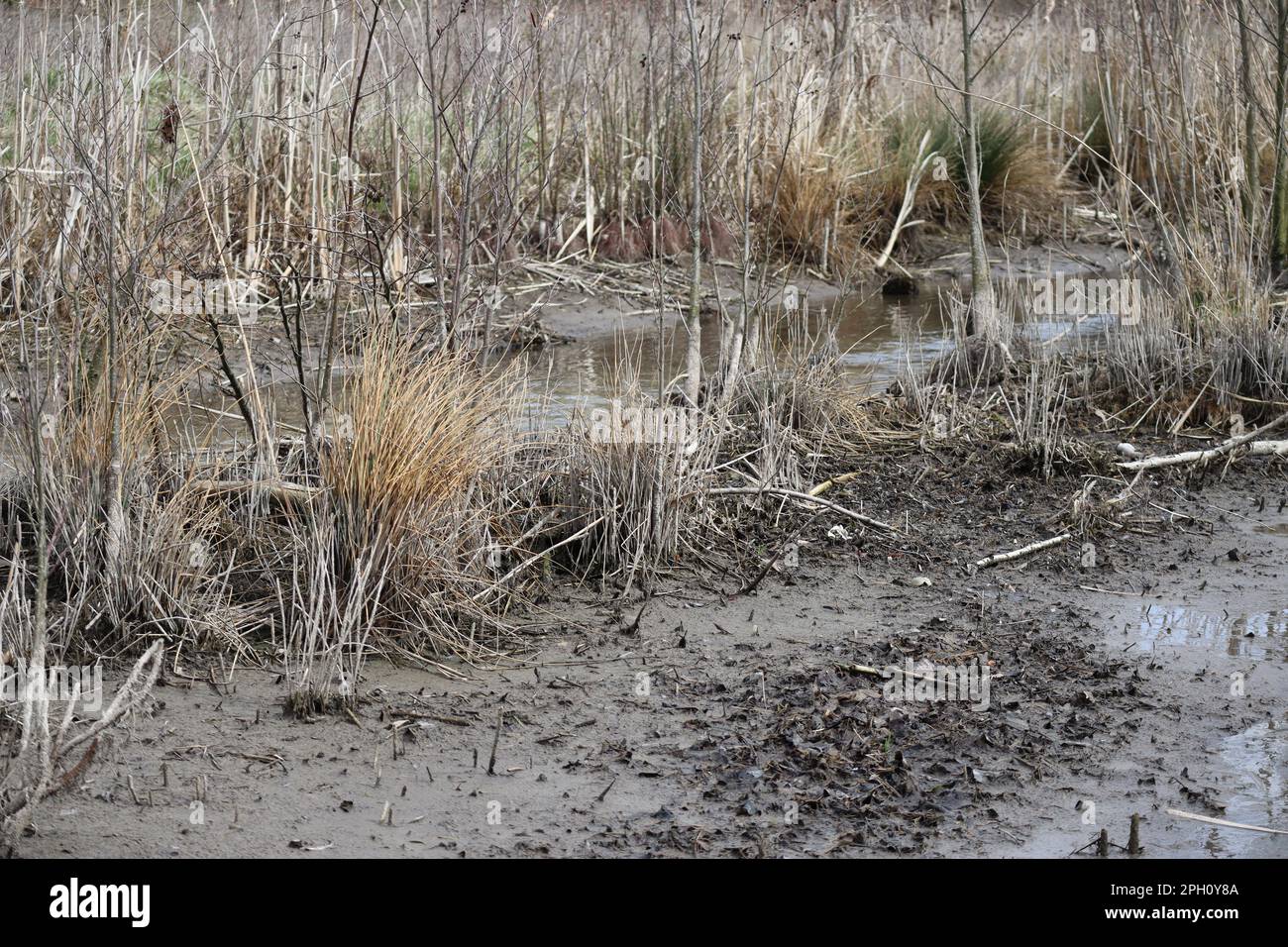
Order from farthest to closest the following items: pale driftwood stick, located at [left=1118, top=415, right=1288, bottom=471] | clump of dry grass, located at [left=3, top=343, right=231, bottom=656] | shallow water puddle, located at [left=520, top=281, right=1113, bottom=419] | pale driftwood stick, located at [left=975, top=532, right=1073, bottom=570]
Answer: shallow water puddle, located at [left=520, top=281, right=1113, bottom=419] → pale driftwood stick, located at [left=1118, top=415, right=1288, bottom=471] → pale driftwood stick, located at [left=975, top=532, right=1073, bottom=570] → clump of dry grass, located at [left=3, top=343, right=231, bottom=656]

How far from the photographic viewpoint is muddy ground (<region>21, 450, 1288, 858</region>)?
3135mm

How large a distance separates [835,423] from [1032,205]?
6.41m

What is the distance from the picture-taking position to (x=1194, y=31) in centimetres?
792

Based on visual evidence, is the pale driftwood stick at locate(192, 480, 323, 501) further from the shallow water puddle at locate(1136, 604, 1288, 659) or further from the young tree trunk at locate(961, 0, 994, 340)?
the young tree trunk at locate(961, 0, 994, 340)

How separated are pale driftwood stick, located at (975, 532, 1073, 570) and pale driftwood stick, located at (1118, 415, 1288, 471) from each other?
85 cm

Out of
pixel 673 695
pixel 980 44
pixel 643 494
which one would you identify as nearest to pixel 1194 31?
pixel 643 494

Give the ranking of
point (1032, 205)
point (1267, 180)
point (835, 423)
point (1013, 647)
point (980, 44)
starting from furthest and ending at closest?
point (980, 44), point (1032, 205), point (1267, 180), point (835, 423), point (1013, 647)

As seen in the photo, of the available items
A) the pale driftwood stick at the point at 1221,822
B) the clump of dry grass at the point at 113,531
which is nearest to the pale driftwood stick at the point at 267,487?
the clump of dry grass at the point at 113,531

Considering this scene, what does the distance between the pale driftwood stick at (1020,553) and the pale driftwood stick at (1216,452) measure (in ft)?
2.79

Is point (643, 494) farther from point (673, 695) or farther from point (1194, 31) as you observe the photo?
point (1194, 31)

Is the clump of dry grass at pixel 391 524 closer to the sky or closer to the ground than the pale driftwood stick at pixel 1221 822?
closer to the sky

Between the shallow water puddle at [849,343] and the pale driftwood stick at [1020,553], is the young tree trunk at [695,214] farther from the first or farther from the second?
the pale driftwood stick at [1020,553]

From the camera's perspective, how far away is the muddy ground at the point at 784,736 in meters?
3.13

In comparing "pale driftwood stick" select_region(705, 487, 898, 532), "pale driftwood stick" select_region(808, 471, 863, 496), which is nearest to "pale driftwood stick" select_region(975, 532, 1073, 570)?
"pale driftwood stick" select_region(705, 487, 898, 532)
